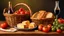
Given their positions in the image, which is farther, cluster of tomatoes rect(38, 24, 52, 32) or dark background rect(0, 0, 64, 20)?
dark background rect(0, 0, 64, 20)

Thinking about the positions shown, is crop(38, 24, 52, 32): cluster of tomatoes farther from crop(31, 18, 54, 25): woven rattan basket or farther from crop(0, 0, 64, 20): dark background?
crop(0, 0, 64, 20): dark background

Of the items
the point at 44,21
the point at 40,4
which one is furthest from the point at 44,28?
the point at 40,4

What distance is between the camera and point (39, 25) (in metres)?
1.81

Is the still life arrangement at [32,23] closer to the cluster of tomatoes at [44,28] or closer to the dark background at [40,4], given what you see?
the cluster of tomatoes at [44,28]

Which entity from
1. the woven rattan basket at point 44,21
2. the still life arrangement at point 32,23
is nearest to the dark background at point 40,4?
the still life arrangement at point 32,23

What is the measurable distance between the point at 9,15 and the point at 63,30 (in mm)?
566

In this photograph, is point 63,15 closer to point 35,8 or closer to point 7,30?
point 35,8

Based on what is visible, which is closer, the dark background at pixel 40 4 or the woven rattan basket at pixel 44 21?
the woven rattan basket at pixel 44 21

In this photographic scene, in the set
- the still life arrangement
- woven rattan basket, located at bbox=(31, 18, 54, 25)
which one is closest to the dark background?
the still life arrangement

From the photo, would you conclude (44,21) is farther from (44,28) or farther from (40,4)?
(40,4)

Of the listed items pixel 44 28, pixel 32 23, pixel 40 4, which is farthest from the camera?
pixel 40 4

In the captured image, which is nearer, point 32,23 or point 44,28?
point 44,28

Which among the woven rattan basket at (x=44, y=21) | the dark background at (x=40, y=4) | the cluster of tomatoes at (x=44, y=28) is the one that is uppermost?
the dark background at (x=40, y=4)

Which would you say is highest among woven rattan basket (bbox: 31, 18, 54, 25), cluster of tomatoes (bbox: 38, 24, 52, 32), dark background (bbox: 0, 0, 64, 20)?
dark background (bbox: 0, 0, 64, 20)
